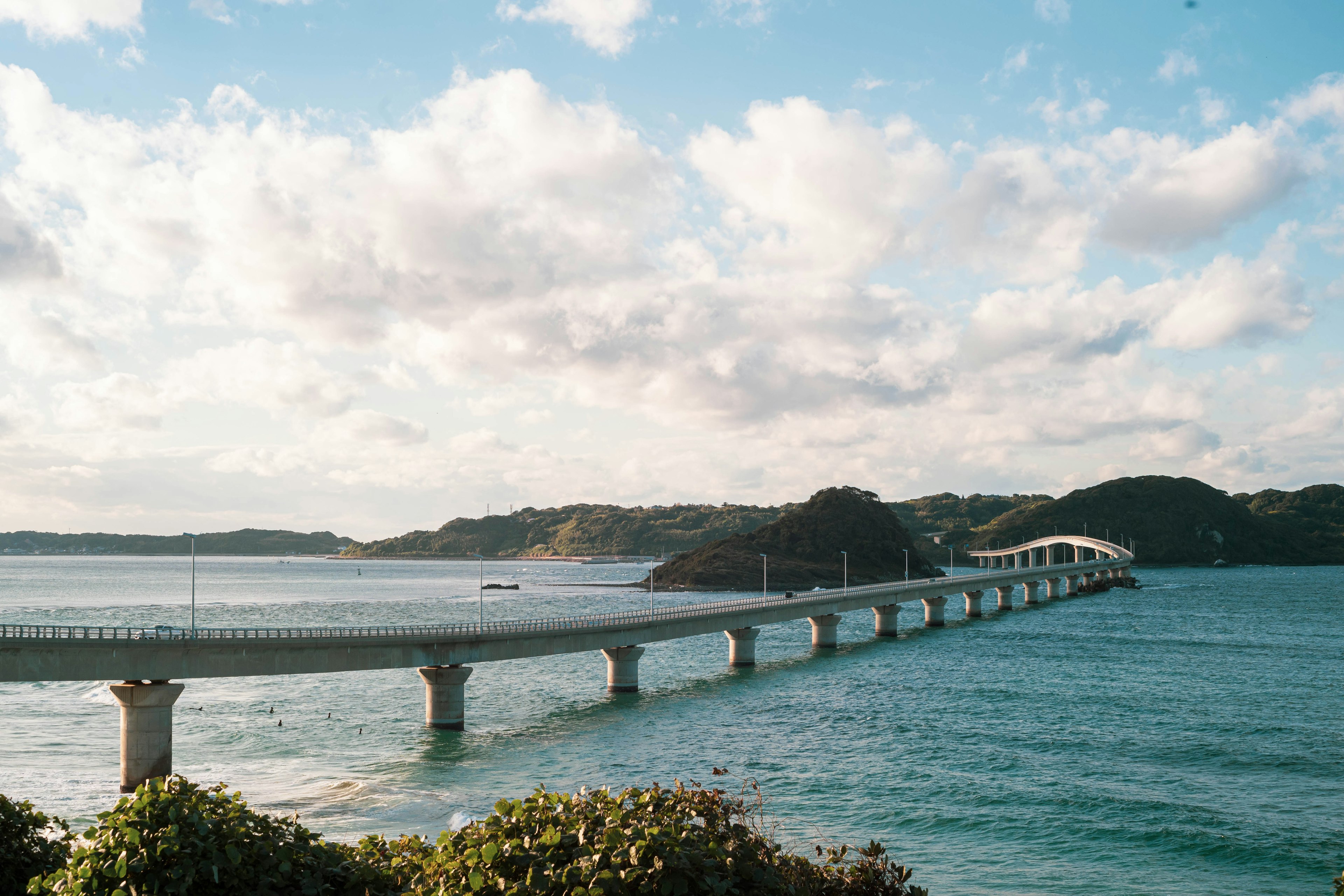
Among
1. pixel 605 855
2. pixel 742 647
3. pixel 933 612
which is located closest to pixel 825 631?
pixel 742 647

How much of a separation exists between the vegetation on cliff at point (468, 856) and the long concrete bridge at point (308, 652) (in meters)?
38.6

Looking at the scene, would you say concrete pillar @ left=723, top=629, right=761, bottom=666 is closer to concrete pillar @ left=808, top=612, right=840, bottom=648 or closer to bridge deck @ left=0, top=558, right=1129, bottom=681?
bridge deck @ left=0, top=558, right=1129, bottom=681

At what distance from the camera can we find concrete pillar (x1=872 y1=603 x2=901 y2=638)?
441ft

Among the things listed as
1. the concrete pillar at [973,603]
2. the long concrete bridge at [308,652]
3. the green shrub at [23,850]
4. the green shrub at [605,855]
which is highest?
the green shrub at [605,855]

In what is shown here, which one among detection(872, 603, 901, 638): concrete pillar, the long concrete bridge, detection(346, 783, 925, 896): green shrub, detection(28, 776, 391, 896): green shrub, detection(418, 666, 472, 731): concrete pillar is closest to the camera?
detection(346, 783, 925, 896): green shrub

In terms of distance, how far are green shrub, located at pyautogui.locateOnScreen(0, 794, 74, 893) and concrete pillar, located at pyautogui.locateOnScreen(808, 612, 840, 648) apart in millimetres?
107443

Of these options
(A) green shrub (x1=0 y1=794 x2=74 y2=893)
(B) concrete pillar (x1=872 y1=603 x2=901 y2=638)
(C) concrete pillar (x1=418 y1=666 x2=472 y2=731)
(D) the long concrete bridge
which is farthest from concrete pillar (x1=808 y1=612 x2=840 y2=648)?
(A) green shrub (x1=0 y1=794 x2=74 y2=893)

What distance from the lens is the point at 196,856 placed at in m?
12.2

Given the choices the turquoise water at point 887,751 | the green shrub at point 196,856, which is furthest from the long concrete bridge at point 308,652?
the green shrub at point 196,856

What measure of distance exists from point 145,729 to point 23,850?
39349mm

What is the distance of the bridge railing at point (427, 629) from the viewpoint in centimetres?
4991

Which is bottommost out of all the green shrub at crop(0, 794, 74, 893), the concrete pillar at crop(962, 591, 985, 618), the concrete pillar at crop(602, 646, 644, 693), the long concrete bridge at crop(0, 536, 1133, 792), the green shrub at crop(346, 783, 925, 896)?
the concrete pillar at crop(962, 591, 985, 618)

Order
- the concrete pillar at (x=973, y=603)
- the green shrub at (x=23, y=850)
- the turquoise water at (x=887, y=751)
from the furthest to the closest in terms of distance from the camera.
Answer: the concrete pillar at (x=973, y=603) → the turquoise water at (x=887, y=751) → the green shrub at (x=23, y=850)

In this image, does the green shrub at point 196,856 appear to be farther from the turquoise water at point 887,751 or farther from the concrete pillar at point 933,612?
the concrete pillar at point 933,612
